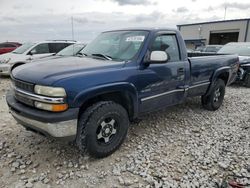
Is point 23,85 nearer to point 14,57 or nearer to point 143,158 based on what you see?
point 143,158

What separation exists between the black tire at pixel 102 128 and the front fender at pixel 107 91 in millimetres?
189

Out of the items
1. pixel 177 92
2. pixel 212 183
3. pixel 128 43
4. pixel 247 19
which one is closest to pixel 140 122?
pixel 177 92

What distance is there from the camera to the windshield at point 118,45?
3436 millimetres

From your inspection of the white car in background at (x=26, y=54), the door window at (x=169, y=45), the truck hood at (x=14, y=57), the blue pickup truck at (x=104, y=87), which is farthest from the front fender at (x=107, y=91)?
the truck hood at (x=14, y=57)

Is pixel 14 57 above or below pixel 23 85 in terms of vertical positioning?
below

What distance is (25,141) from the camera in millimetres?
3566

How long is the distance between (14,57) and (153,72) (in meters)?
7.37

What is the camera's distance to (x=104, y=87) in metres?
2.81

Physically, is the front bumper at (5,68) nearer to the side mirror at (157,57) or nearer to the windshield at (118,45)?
the windshield at (118,45)

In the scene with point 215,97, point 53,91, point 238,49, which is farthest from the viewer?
point 238,49

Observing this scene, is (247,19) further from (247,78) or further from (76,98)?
(76,98)

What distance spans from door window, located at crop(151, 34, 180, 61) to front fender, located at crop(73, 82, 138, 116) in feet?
3.20

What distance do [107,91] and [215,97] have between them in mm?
3423

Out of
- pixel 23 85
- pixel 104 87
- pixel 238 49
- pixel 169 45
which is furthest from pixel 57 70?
pixel 238 49
